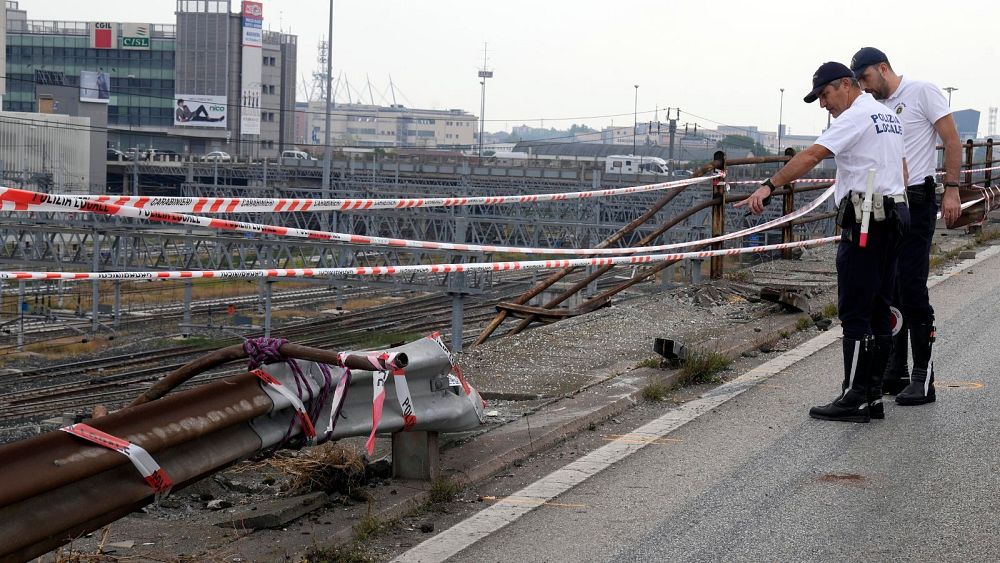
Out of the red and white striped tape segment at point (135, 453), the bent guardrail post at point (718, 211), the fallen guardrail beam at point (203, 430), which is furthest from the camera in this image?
the bent guardrail post at point (718, 211)

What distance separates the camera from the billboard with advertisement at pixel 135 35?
119 meters

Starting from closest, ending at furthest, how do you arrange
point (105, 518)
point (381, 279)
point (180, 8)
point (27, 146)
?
point (105, 518) → point (381, 279) → point (27, 146) → point (180, 8)

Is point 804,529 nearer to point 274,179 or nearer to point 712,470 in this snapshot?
point 712,470

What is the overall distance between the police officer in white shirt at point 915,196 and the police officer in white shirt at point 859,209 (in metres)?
0.44

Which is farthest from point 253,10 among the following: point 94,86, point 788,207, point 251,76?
point 788,207

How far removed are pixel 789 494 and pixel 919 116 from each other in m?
2.87

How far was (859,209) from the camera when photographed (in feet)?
20.0

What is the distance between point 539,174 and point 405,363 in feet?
271

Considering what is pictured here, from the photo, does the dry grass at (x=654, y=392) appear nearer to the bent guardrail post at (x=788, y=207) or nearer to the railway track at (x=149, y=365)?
the bent guardrail post at (x=788, y=207)

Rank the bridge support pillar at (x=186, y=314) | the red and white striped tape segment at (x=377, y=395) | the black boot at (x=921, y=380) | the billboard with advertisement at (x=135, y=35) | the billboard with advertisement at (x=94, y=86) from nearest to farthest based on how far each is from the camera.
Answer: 1. the red and white striped tape segment at (x=377, y=395)
2. the black boot at (x=921, y=380)
3. the bridge support pillar at (x=186, y=314)
4. the billboard with advertisement at (x=94, y=86)
5. the billboard with advertisement at (x=135, y=35)

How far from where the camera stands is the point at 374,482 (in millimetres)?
4852

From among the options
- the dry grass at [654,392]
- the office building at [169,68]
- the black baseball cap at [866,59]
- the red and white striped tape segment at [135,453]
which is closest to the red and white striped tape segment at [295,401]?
the red and white striped tape segment at [135,453]

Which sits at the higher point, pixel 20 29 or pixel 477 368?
pixel 20 29

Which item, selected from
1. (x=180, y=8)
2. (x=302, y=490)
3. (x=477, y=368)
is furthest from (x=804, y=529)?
(x=180, y=8)
